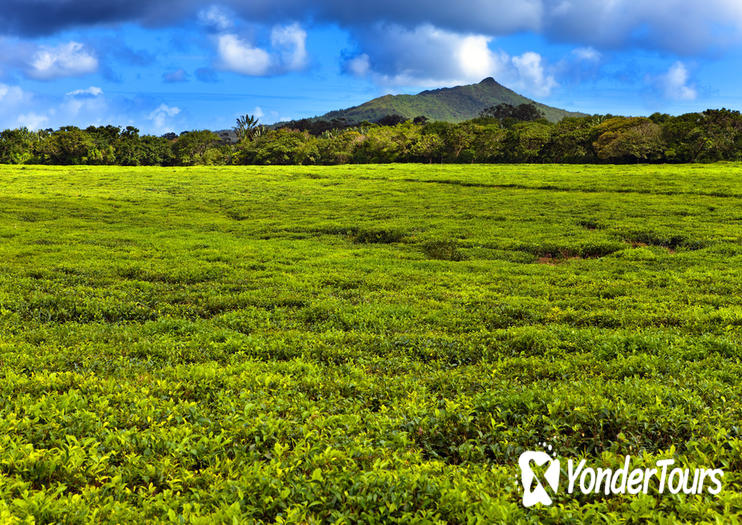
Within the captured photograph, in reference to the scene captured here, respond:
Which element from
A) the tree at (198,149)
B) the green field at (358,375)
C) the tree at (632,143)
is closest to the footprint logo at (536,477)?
the green field at (358,375)

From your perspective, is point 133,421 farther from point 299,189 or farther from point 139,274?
point 299,189

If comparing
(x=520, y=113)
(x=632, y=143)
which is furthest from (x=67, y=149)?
(x=520, y=113)

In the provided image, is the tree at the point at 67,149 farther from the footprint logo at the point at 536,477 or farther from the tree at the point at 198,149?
the footprint logo at the point at 536,477

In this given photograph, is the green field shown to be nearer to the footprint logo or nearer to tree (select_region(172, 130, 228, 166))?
the footprint logo

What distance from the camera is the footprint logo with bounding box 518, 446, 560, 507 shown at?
4887 mm

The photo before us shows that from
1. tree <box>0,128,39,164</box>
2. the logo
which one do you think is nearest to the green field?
the logo

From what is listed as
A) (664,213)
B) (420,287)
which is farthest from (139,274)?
(664,213)

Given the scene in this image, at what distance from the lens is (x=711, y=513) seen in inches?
174

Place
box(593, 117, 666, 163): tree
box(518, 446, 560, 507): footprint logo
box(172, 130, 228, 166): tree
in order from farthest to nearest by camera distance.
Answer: box(172, 130, 228, 166): tree → box(593, 117, 666, 163): tree → box(518, 446, 560, 507): footprint logo

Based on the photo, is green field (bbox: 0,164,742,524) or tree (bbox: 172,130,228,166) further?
tree (bbox: 172,130,228,166)

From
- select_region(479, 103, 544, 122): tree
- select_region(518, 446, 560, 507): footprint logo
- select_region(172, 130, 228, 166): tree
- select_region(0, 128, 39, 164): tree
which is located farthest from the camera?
select_region(479, 103, 544, 122): tree

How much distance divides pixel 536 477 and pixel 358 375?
394cm

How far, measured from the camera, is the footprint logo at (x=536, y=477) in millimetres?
4887

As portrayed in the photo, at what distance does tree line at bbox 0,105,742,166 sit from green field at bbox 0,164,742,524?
195ft
